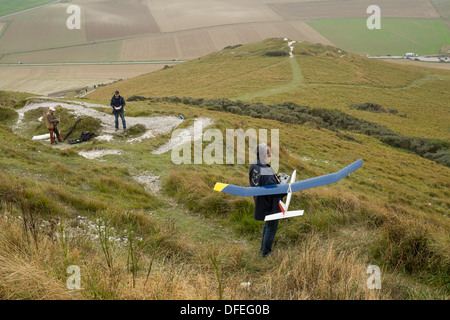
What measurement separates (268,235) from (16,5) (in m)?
224

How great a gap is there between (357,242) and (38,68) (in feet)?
423

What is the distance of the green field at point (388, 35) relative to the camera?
13325 centimetres

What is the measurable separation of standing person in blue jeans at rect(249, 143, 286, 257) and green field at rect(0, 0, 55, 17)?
8081 inches

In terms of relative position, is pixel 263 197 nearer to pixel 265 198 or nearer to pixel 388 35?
pixel 265 198

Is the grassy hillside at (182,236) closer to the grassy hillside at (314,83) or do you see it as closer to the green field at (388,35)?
the grassy hillside at (314,83)

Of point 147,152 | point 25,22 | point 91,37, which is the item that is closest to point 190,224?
point 147,152

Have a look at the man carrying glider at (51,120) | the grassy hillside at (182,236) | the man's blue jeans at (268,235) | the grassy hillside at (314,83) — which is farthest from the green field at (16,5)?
the man's blue jeans at (268,235)

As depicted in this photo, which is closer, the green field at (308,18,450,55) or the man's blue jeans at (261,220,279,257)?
the man's blue jeans at (261,220,279,257)

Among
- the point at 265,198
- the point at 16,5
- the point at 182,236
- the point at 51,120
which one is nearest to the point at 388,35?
the point at 51,120

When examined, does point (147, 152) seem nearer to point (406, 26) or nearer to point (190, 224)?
point (190, 224)

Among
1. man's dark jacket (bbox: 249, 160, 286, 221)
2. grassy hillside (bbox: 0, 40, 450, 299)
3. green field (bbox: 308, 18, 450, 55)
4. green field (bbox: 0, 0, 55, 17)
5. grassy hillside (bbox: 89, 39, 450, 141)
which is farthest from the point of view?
green field (bbox: 0, 0, 55, 17)

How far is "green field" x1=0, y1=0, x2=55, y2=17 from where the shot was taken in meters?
162

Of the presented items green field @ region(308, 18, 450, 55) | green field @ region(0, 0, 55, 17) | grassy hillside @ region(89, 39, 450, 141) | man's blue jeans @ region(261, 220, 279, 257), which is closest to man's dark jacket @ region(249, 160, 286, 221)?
man's blue jeans @ region(261, 220, 279, 257)

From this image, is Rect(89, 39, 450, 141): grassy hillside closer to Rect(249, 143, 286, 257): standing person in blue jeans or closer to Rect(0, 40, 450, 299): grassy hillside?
Rect(0, 40, 450, 299): grassy hillside
